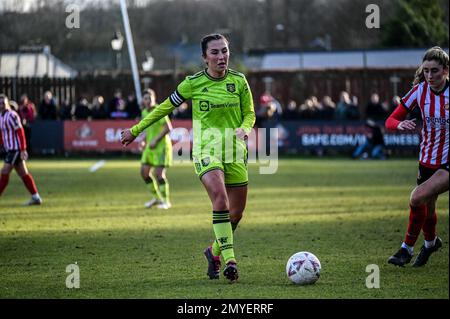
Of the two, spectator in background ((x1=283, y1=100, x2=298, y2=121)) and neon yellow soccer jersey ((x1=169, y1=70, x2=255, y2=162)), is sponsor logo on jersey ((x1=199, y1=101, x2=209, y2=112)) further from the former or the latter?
spectator in background ((x1=283, y1=100, x2=298, y2=121))

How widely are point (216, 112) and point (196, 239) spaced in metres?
3.77

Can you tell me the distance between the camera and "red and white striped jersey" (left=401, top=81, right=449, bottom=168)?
31.0 ft

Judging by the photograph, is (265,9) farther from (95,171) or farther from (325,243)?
(325,243)

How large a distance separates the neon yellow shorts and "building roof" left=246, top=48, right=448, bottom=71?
1413 inches

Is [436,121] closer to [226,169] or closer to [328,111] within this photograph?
[226,169]

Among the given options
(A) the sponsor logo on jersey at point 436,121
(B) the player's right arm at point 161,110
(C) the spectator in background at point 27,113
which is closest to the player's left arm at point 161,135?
(B) the player's right arm at point 161,110

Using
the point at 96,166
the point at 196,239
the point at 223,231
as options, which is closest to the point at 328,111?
the point at 96,166

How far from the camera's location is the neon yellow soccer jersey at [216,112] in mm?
9289

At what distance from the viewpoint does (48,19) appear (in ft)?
157

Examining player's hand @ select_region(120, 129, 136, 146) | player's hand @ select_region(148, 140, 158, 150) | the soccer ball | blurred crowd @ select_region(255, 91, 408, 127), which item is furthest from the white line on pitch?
the soccer ball

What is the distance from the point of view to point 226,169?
935 cm

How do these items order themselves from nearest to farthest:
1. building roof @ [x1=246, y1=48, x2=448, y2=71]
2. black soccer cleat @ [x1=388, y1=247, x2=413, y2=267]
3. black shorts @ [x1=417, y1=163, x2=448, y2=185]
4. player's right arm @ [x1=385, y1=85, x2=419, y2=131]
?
player's right arm @ [x1=385, y1=85, x2=419, y2=131] → black shorts @ [x1=417, y1=163, x2=448, y2=185] → black soccer cleat @ [x1=388, y1=247, x2=413, y2=267] → building roof @ [x1=246, y1=48, x2=448, y2=71]
